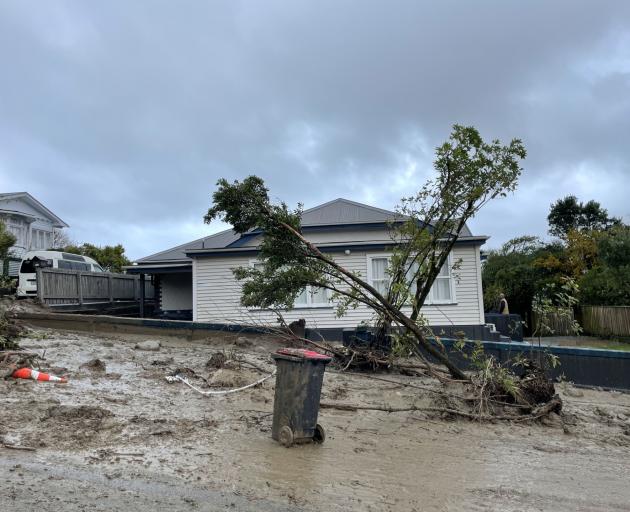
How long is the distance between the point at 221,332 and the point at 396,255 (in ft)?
16.5

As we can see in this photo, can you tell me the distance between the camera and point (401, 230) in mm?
11844

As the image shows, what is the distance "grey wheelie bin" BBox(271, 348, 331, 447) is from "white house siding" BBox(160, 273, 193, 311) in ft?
56.7

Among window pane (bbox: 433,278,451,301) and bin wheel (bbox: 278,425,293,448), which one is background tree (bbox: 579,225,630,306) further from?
bin wheel (bbox: 278,425,293,448)

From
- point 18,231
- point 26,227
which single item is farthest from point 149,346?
point 26,227

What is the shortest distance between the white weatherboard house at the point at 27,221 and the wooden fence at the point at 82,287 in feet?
30.5

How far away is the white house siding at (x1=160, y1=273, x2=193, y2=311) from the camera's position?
22859 mm

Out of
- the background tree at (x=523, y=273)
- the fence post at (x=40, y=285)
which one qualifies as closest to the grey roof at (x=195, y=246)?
the fence post at (x=40, y=285)

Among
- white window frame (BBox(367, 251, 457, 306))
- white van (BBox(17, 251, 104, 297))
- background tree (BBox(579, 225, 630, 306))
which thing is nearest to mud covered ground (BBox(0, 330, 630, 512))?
white window frame (BBox(367, 251, 457, 306))

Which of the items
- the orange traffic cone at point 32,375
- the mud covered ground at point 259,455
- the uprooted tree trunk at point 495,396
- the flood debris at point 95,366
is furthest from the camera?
the flood debris at point 95,366

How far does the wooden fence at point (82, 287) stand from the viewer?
18.0 metres

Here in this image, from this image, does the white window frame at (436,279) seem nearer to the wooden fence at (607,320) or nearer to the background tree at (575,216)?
the wooden fence at (607,320)

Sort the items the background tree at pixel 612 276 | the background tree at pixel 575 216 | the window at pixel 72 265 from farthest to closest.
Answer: the background tree at pixel 575 216, the background tree at pixel 612 276, the window at pixel 72 265

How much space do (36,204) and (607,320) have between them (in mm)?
33093

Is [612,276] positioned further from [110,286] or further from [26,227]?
→ [26,227]
